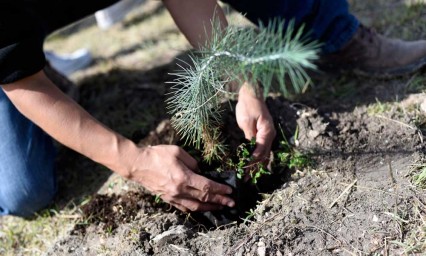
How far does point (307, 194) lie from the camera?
189cm

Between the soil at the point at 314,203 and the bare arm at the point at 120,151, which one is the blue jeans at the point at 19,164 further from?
the bare arm at the point at 120,151

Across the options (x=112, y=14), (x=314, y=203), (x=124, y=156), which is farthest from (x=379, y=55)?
(x=112, y=14)

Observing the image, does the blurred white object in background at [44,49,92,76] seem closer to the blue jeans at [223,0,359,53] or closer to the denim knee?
the denim knee

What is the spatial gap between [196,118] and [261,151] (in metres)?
0.34

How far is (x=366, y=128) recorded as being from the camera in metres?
2.10

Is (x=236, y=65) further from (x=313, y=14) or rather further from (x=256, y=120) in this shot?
(x=313, y=14)

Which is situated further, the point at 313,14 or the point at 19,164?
the point at 313,14

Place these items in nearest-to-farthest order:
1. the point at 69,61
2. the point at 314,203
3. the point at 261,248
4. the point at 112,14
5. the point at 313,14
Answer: the point at 261,248 → the point at 314,203 → the point at 313,14 → the point at 69,61 → the point at 112,14

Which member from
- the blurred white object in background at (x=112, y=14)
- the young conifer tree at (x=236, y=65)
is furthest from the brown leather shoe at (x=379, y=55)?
the blurred white object in background at (x=112, y=14)

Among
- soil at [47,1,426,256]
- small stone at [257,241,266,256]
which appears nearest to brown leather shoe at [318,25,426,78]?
soil at [47,1,426,256]

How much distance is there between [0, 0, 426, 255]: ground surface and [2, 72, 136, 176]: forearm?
271 mm

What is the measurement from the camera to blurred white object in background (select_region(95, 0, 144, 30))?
12.6 ft

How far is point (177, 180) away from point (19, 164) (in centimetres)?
86

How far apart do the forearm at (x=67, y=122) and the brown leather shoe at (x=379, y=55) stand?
1.18 meters
